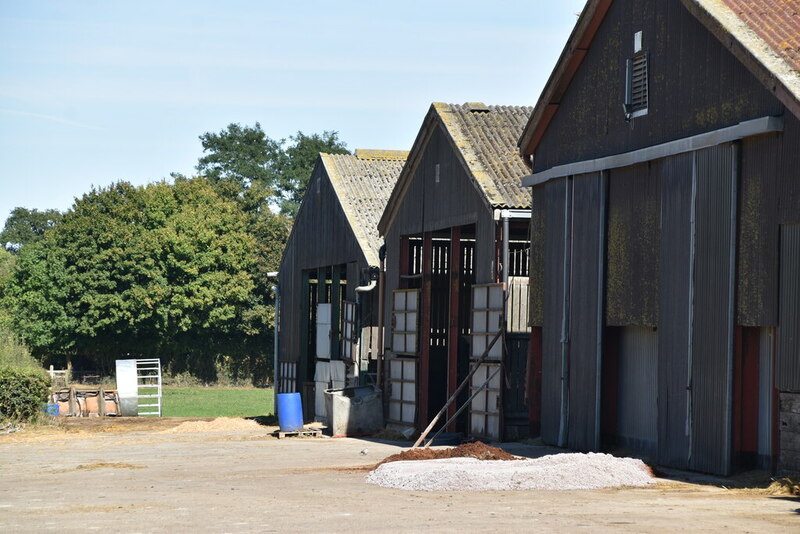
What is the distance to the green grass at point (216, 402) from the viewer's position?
160ft

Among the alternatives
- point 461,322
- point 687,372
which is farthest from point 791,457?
point 461,322

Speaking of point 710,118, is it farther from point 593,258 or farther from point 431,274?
point 431,274

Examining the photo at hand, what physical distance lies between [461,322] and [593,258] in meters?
7.78

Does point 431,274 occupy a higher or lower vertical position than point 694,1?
lower

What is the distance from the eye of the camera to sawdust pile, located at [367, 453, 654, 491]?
52.0 ft

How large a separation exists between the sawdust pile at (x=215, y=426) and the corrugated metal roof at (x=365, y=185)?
6.10 m

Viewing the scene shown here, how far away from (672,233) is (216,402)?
134 feet

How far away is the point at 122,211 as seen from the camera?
72.1 meters

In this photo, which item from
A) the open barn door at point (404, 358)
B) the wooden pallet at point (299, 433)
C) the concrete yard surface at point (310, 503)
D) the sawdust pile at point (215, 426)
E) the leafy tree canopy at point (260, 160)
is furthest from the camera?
the leafy tree canopy at point (260, 160)

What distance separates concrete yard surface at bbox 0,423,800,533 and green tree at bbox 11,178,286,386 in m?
47.8

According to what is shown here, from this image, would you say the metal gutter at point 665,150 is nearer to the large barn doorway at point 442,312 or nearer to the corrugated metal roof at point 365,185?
the large barn doorway at point 442,312

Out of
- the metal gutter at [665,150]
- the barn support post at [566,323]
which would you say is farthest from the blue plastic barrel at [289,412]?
the barn support post at [566,323]

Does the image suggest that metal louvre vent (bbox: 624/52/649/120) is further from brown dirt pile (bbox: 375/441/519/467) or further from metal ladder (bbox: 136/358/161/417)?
metal ladder (bbox: 136/358/161/417)

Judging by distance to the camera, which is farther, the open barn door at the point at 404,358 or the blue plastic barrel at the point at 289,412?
the blue plastic barrel at the point at 289,412
